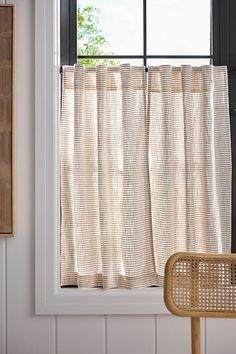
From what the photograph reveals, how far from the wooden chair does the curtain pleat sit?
0.50 m

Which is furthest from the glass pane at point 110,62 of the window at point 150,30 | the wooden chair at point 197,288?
the wooden chair at point 197,288

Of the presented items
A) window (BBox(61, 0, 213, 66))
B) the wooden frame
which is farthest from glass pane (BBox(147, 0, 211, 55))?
the wooden frame

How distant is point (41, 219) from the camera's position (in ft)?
7.34

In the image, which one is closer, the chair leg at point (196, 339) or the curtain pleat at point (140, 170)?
the chair leg at point (196, 339)

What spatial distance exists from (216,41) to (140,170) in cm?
66

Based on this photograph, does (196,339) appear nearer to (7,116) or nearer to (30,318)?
(30,318)

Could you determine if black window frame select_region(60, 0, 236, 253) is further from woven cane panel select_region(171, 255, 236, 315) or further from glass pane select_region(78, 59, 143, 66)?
woven cane panel select_region(171, 255, 236, 315)

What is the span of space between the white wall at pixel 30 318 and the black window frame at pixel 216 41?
185 millimetres

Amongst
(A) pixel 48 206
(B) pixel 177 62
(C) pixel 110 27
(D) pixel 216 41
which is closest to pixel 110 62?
(C) pixel 110 27

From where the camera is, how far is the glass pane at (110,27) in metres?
2.41

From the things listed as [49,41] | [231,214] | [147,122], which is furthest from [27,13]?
[231,214]

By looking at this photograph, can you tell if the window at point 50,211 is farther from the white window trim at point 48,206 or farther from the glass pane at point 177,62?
the glass pane at point 177,62

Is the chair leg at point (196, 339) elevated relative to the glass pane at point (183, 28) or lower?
lower

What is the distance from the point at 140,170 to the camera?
2.30 m
